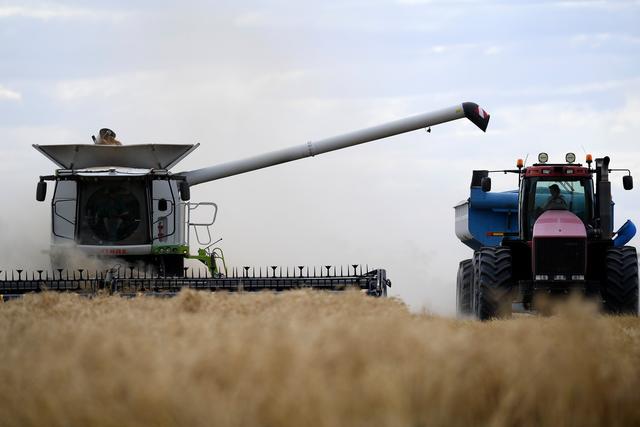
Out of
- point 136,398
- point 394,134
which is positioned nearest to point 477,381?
point 136,398

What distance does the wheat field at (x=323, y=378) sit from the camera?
4.70 m

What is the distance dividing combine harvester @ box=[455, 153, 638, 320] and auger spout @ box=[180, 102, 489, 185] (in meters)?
5.61

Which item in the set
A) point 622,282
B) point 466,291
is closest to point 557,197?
point 622,282

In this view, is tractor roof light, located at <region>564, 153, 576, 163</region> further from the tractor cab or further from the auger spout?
the auger spout

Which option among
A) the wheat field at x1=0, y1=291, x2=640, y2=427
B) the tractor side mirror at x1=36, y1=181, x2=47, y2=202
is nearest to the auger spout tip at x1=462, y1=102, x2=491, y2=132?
the tractor side mirror at x1=36, y1=181, x2=47, y2=202

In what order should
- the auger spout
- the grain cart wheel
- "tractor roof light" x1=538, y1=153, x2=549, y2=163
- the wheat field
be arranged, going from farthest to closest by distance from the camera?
the auger spout < "tractor roof light" x1=538, y1=153, x2=549, y2=163 < the grain cart wheel < the wheat field

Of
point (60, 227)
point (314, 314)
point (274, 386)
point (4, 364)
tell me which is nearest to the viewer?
point (274, 386)

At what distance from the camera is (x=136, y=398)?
15.9ft

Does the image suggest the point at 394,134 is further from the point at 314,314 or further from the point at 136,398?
the point at 136,398

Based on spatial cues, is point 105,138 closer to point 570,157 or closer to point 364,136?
point 364,136

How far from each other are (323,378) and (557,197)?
11.6 m

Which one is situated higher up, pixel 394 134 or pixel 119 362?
pixel 394 134

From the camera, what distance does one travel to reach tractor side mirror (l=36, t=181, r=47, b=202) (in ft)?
55.5

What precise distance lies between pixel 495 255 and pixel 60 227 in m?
6.56
